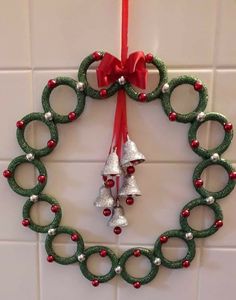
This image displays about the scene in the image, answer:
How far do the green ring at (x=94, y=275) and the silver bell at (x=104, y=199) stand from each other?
8 cm

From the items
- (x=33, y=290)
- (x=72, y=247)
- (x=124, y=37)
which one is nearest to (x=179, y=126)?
(x=124, y=37)

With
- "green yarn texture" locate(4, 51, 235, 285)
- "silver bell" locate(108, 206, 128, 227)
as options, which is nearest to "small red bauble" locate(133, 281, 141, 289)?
"green yarn texture" locate(4, 51, 235, 285)

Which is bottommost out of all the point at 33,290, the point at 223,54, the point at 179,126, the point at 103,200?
the point at 33,290

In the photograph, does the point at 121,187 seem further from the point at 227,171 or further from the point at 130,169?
the point at 227,171

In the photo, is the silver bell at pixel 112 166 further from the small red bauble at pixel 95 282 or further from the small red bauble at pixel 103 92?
the small red bauble at pixel 95 282

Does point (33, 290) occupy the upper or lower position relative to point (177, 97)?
lower

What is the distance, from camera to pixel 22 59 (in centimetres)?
50

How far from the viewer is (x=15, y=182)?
20.8 inches

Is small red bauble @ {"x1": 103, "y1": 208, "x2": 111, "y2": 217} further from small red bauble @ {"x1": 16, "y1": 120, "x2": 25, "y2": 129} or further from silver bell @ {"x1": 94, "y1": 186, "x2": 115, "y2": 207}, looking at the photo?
small red bauble @ {"x1": 16, "y1": 120, "x2": 25, "y2": 129}

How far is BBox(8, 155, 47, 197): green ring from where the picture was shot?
519 mm

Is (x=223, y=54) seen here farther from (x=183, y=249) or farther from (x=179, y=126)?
(x=183, y=249)

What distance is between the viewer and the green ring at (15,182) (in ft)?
1.70

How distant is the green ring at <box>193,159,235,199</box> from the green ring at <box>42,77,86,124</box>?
0.19 m

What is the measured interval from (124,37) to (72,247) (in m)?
0.33
